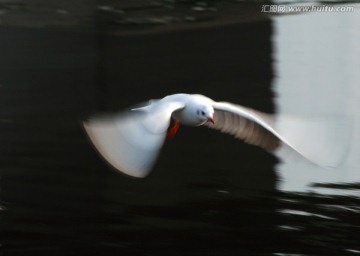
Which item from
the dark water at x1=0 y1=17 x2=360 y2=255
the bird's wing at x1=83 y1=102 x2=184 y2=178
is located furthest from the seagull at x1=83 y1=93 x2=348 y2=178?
the dark water at x1=0 y1=17 x2=360 y2=255

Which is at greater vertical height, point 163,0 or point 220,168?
point 163,0

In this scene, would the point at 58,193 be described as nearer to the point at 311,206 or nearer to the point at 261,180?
the point at 261,180

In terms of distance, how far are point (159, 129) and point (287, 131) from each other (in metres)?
0.60

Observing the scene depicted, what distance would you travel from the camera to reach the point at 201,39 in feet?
10.4

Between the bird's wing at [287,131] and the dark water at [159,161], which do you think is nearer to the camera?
the bird's wing at [287,131]

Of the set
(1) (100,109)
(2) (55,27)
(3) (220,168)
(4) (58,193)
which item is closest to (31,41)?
(2) (55,27)

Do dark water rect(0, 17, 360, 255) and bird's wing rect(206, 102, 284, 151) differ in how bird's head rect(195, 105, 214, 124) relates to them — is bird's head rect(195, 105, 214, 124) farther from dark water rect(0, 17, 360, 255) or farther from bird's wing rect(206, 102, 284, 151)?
dark water rect(0, 17, 360, 255)

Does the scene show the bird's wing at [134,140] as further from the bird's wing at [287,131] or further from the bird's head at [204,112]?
the bird's wing at [287,131]

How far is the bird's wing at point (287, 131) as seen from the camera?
270 cm

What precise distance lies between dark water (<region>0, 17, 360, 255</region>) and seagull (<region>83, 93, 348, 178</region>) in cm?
29

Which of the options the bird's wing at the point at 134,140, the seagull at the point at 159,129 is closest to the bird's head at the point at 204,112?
the seagull at the point at 159,129

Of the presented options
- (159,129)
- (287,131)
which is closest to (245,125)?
(287,131)

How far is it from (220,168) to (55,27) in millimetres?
954

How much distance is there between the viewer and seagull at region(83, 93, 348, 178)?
237 cm
